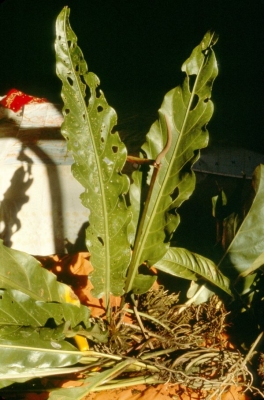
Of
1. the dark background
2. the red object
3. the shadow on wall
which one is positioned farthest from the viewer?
the dark background

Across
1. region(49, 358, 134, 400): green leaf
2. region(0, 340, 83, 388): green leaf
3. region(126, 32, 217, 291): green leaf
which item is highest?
region(126, 32, 217, 291): green leaf

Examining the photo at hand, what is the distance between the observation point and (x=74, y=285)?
133 cm

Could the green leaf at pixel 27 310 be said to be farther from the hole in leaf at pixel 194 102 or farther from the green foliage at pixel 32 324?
the hole in leaf at pixel 194 102

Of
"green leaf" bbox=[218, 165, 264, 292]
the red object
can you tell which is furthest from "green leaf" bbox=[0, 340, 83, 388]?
the red object

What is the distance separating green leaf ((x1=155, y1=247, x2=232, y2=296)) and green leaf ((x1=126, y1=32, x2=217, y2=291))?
122mm

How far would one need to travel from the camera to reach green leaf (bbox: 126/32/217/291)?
33.9 inches

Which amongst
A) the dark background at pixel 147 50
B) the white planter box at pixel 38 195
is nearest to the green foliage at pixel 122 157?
the white planter box at pixel 38 195

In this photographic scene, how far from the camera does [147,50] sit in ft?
10.7

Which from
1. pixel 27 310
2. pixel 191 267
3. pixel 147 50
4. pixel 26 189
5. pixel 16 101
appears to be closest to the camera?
pixel 27 310

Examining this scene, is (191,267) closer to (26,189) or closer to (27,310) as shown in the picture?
(27,310)

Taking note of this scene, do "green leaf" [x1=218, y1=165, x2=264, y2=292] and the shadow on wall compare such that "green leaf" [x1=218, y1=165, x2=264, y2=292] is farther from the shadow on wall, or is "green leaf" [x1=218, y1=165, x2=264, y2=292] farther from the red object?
the red object

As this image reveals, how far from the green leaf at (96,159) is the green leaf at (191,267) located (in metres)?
0.17

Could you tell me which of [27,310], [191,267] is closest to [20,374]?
[27,310]

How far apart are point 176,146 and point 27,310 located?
1.84 ft
